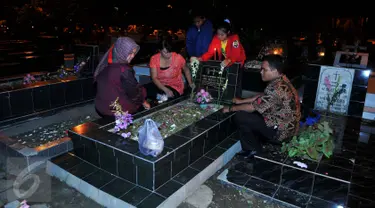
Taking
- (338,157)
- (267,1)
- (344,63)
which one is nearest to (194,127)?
(338,157)

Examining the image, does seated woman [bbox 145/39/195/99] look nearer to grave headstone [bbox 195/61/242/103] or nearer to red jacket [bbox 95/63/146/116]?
grave headstone [bbox 195/61/242/103]

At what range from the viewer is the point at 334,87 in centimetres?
581

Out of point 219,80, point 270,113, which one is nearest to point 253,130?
point 270,113

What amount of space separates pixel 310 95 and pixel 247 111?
9.79ft

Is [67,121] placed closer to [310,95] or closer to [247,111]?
[247,111]

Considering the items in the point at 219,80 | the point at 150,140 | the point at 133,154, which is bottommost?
the point at 133,154

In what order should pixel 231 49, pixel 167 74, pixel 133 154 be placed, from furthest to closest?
pixel 231 49, pixel 167 74, pixel 133 154

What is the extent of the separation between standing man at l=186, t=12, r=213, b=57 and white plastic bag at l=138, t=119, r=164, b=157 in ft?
11.8

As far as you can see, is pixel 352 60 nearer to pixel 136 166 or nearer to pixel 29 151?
pixel 136 166

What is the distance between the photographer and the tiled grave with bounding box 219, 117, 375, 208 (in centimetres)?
317

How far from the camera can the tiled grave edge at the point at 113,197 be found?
9.53 feet

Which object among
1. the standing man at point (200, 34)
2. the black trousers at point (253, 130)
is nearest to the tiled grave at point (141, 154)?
the black trousers at point (253, 130)

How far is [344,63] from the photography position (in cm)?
648

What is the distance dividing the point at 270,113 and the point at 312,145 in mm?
717
